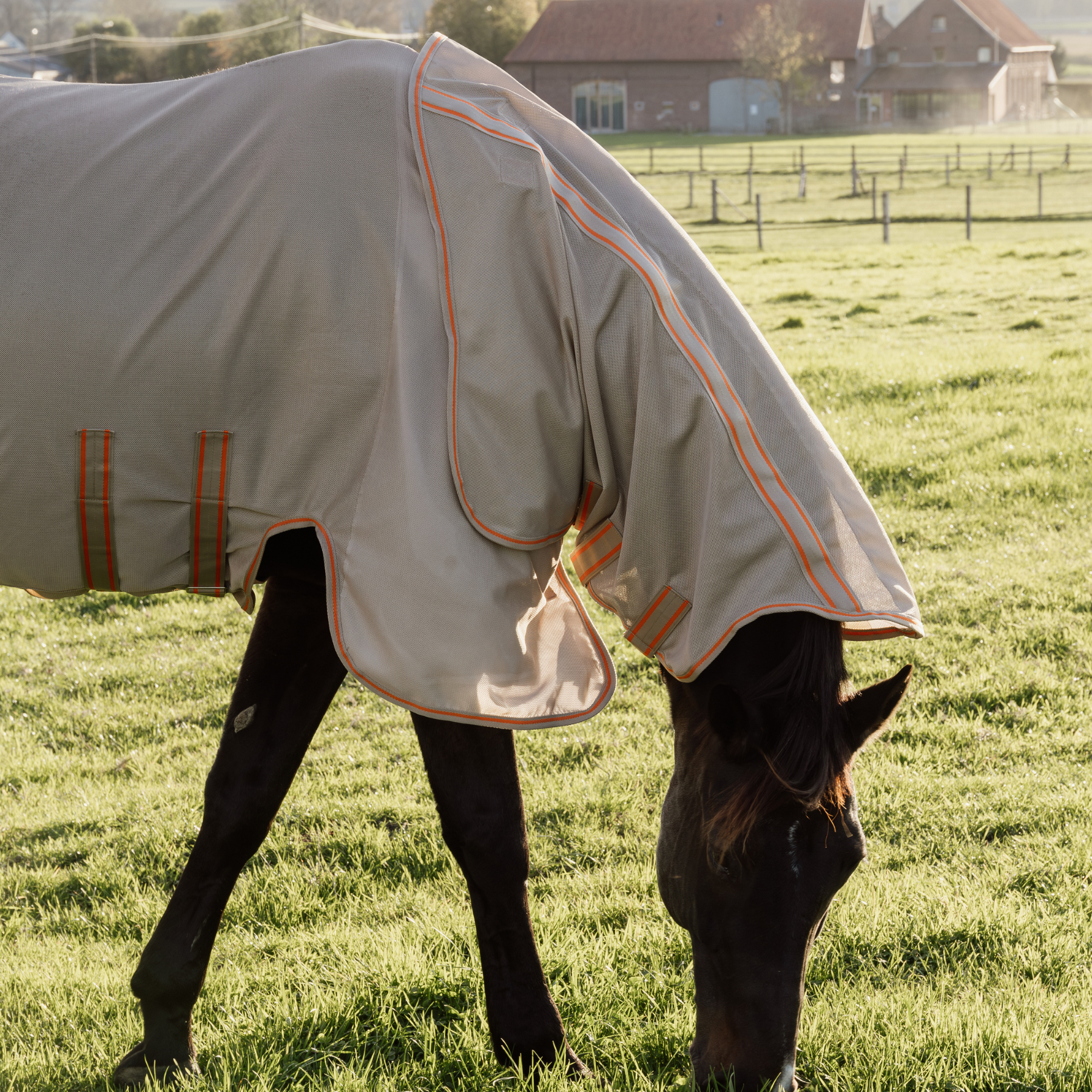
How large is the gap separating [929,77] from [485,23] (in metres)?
31.4

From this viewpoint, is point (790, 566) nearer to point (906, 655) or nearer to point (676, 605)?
point (676, 605)

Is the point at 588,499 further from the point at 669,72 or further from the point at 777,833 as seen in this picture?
the point at 669,72

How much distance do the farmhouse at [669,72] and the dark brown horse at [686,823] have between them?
71.7 metres

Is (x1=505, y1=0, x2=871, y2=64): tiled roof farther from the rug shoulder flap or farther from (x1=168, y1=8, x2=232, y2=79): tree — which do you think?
the rug shoulder flap

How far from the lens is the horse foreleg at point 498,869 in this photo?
2.21 meters

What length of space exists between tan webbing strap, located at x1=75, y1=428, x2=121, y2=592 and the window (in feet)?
241

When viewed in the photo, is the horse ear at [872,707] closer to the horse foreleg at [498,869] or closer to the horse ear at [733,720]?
the horse ear at [733,720]

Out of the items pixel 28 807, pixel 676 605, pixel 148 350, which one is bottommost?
pixel 28 807

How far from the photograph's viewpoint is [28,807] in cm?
392

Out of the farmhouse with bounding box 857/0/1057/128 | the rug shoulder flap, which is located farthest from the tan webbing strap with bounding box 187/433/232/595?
the farmhouse with bounding box 857/0/1057/128

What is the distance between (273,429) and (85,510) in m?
0.45

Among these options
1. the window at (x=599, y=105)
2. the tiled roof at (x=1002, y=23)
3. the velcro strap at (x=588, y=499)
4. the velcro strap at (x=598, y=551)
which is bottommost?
the velcro strap at (x=598, y=551)

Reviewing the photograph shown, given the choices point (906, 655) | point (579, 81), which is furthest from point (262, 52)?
point (906, 655)

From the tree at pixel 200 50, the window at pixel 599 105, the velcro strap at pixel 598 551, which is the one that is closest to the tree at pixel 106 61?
the tree at pixel 200 50
